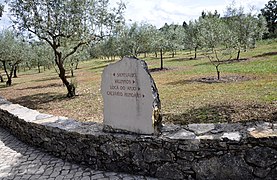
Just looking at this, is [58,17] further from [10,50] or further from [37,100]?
[10,50]

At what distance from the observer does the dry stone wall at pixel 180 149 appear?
12.0 ft

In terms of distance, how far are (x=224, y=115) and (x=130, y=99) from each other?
3884 millimetres

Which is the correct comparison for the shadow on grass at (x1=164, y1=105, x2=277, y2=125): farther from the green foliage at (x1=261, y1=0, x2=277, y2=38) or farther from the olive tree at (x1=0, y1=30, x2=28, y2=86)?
the green foliage at (x1=261, y1=0, x2=277, y2=38)

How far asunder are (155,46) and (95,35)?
49.4 feet

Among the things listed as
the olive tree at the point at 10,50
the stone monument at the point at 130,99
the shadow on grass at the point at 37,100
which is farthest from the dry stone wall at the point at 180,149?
the olive tree at the point at 10,50

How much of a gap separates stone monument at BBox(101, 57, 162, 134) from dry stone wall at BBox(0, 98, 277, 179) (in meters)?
0.18

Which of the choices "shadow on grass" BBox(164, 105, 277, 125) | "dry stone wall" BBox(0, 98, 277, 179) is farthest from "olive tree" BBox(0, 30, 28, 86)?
"dry stone wall" BBox(0, 98, 277, 179)

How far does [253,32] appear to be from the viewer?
28.2 meters

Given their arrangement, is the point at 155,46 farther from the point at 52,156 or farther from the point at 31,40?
the point at 52,156

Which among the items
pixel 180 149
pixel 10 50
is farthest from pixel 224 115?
pixel 10 50

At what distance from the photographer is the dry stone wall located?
365 cm

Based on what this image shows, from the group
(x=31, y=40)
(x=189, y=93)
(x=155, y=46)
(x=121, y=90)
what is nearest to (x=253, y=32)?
(x=155, y=46)

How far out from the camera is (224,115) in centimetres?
745

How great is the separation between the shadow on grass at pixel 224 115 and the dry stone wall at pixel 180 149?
9.29 ft
